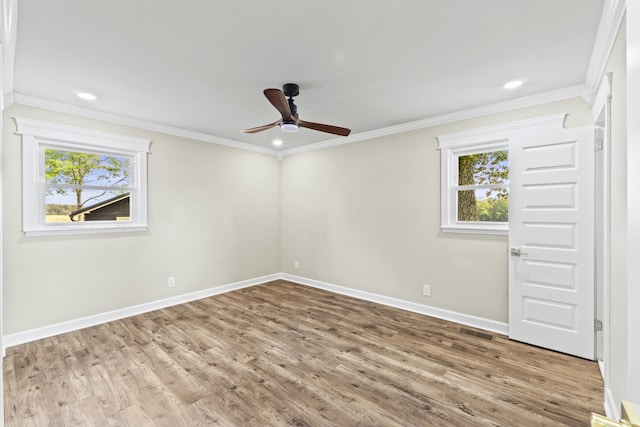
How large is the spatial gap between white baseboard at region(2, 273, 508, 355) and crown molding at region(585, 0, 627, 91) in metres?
2.50

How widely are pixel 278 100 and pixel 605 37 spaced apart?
7.48 ft

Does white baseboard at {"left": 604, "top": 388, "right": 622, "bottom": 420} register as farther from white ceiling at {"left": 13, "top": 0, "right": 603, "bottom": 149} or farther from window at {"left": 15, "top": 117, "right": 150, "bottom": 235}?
window at {"left": 15, "top": 117, "right": 150, "bottom": 235}

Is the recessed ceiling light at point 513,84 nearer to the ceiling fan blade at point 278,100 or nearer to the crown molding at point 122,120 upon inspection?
the ceiling fan blade at point 278,100

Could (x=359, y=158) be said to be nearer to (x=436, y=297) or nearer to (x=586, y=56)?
(x=436, y=297)

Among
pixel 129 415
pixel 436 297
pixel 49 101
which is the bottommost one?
pixel 129 415

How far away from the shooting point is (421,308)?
3.85 metres

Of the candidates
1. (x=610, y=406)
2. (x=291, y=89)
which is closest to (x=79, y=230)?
(x=291, y=89)

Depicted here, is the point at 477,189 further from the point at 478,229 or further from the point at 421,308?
the point at 421,308

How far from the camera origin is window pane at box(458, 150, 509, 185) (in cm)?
340

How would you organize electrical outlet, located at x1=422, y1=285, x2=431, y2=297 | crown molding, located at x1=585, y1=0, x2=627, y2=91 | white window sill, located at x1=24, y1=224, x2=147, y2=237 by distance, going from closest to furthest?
crown molding, located at x1=585, y1=0, x2=627, y2=91 < white window sill, located at x1=24, y1=224, x2=147, y2=237 < electrical outlet, located at x1=422, y1=285, x2=431, y2=297

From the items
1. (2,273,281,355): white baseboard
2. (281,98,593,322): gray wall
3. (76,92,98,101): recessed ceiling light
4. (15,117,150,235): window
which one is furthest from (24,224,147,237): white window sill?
(281,98,593,322): gray wall

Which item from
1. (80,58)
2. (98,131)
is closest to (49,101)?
(98,131)

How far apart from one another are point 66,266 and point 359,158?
389cm

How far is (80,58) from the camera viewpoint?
2303mm
